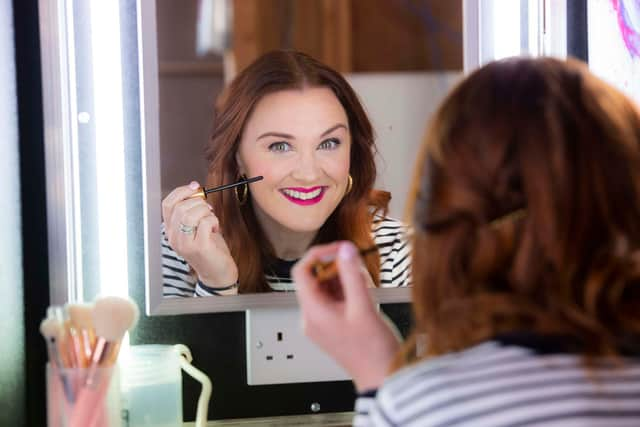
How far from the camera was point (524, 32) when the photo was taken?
98cm

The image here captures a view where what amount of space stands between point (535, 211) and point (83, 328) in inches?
16.8

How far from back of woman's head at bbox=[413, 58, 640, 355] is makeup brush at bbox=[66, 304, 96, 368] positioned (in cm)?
34

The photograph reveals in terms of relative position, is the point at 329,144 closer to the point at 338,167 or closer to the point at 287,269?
the point at 338,167

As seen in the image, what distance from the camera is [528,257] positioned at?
1.73ft

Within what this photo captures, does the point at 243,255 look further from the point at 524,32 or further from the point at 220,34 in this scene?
the point at 524,32

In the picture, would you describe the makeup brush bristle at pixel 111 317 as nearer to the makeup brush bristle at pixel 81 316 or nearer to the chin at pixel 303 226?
the makeup brush bristle at pixel 81 316

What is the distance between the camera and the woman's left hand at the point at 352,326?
0.60 m

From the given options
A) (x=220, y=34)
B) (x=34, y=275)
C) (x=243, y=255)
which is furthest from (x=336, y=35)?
(x=34, y=275)

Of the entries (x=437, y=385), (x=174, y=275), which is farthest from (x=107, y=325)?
(x=437, y=385)

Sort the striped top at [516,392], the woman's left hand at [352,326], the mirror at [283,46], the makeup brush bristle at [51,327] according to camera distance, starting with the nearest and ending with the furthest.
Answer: the striped top at [516,392] → the woman's left hand at [352,326] → the makeup brush bristle at [51,327] → the mirror at [283,46]

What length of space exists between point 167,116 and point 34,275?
0.20 meters

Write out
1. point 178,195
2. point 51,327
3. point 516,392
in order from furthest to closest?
point 178,195
point 51,327
point 516,392

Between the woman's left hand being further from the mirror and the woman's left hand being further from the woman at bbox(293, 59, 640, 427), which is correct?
the mirror

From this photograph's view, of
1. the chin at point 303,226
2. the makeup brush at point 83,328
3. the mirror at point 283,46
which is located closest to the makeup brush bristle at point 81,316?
the makeup brush at point 83,328
